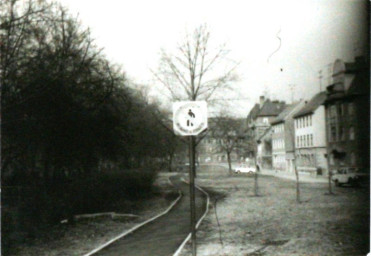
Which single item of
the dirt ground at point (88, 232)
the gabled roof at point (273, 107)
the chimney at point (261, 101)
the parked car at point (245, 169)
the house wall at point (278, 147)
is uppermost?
the chimney at point (261, 101)

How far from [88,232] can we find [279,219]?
3.88 metres

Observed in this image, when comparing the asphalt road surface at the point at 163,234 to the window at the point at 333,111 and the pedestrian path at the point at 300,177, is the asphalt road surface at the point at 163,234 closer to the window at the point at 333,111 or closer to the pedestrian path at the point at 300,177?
the pedestrian path at the point at 300,177

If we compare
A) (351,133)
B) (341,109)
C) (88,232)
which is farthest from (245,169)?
(88,232)

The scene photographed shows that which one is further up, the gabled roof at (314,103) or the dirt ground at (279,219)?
the gabled roof at (314,103)

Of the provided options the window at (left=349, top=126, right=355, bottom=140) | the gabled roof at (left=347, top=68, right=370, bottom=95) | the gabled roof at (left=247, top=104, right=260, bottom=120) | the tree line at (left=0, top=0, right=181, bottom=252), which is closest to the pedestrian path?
the gabled roof at (left=247, top=104, right=260, bottom=120)

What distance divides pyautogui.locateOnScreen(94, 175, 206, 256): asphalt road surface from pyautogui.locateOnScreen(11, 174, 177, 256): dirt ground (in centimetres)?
44

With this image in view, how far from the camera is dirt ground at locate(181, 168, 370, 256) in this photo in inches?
278

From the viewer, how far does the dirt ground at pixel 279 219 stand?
707cm

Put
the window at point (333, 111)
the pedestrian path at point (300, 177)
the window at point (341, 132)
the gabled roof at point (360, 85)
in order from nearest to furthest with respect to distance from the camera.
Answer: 1. the gabled roof at point (360, 85)
2. the window at point (341, 132)
3. the window at point (333, 111)
4. the pedestrian path at point (300, 177)

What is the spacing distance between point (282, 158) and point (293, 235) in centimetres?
170

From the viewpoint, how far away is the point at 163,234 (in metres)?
7.97

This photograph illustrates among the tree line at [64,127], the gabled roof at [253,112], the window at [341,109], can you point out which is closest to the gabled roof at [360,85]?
the window at [341,109]

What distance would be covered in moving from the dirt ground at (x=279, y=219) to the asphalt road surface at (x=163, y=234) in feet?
0.98

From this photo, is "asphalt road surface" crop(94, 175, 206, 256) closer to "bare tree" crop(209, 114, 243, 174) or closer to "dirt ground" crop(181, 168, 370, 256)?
"dirt ground" crop(181, 168, 370, 256)
